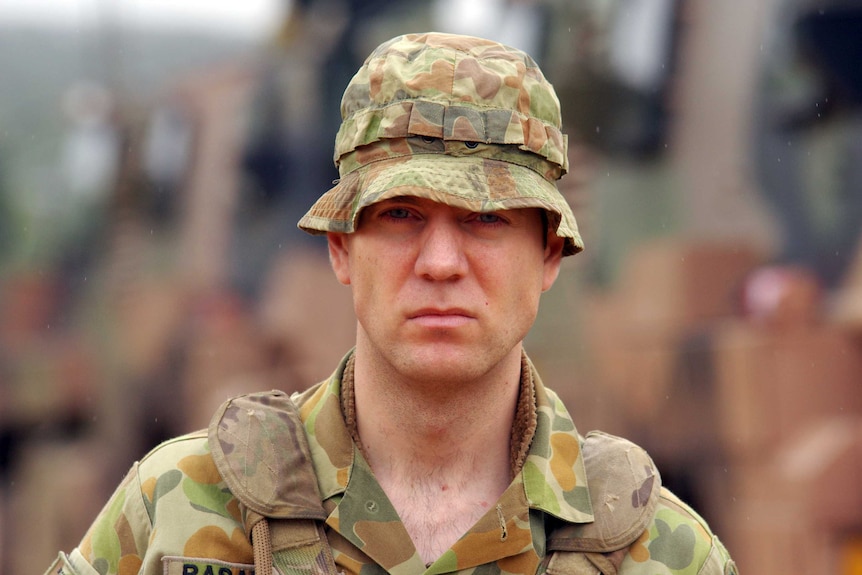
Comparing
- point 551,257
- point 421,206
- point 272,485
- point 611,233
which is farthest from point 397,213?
point 611,233

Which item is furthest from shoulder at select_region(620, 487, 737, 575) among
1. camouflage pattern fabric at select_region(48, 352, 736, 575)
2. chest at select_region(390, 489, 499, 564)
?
chest at select_region(390, 489, 499, 564)

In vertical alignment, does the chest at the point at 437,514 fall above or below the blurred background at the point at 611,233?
above

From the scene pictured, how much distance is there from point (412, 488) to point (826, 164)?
4.15m

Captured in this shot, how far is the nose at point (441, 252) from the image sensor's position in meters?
2.33

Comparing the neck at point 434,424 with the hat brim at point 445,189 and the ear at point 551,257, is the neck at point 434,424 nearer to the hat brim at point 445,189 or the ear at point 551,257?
the ear at point 551,257

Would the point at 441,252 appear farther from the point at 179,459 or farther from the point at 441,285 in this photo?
the point at 179,459

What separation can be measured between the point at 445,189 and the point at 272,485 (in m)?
0.55

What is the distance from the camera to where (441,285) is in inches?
93.0

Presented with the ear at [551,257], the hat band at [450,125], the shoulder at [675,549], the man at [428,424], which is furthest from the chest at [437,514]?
the hat band at [450,125]

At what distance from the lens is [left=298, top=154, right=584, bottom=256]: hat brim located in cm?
231

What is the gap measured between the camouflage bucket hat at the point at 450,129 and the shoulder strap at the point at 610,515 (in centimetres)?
39

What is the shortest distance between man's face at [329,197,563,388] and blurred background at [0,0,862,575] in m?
3.95

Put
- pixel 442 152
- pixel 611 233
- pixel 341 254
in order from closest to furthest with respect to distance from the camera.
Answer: pixel 442 152, pixel 341 254, pixel 611 233

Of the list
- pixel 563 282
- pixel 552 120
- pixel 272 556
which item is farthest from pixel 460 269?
pixel 563 282
